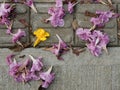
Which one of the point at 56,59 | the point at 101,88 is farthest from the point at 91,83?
the point at 56,59

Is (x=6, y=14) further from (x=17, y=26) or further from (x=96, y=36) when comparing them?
(x=96, y=36)

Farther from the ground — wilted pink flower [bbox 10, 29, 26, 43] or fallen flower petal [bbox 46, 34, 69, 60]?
wilted pink flower [bbox 10, 29, 26, 43]

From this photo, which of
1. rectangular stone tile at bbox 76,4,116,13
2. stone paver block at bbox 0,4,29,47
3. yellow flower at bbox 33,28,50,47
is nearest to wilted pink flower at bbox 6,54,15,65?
stone paver block at bbox 0,4,29,47

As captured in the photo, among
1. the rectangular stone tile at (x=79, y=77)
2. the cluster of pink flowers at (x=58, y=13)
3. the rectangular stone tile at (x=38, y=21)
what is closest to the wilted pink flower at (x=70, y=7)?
the cluster of pink flowers at (x=58, y=13)

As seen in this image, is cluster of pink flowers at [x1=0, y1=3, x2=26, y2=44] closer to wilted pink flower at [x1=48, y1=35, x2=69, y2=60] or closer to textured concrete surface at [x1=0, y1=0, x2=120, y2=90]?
textured concrete surface at [x1=0, y1=0, x2=120, y2=90]

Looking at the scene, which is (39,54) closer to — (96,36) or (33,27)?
(33,27)

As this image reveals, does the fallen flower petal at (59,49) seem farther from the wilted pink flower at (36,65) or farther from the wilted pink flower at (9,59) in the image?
the wilted pink flower at (9,59)
